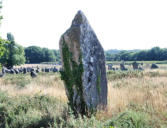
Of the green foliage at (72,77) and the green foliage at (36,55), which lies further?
the green foliage at (36,55)

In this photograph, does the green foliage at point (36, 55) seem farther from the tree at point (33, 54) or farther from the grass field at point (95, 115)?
the grass field at point (95, 115)

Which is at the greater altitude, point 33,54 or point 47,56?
point 33,54

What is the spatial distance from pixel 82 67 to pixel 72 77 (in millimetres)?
380

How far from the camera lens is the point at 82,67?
5.41 m

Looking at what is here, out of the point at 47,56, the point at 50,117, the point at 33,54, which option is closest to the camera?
the point at 50,117

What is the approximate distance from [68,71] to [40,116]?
52.8 inches

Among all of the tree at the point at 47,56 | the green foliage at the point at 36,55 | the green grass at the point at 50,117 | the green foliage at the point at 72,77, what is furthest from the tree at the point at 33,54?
the green foliage at the point at 72,77

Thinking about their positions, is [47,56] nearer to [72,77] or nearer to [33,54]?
[33,54]

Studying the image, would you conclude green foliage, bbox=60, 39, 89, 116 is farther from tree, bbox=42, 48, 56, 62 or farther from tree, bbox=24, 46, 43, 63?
tree, bbox=42, 48, 56, 62

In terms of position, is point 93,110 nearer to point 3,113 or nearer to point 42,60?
point 3,113

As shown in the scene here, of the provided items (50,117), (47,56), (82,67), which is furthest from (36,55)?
(82,67)

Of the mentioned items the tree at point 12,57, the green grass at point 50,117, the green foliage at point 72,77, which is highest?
the tree at point 12,57

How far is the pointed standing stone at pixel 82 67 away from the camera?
17.9 feet

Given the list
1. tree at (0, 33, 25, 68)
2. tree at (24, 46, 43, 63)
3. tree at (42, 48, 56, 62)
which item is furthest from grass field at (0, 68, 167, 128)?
tree at (42, 48, 56, 62)
